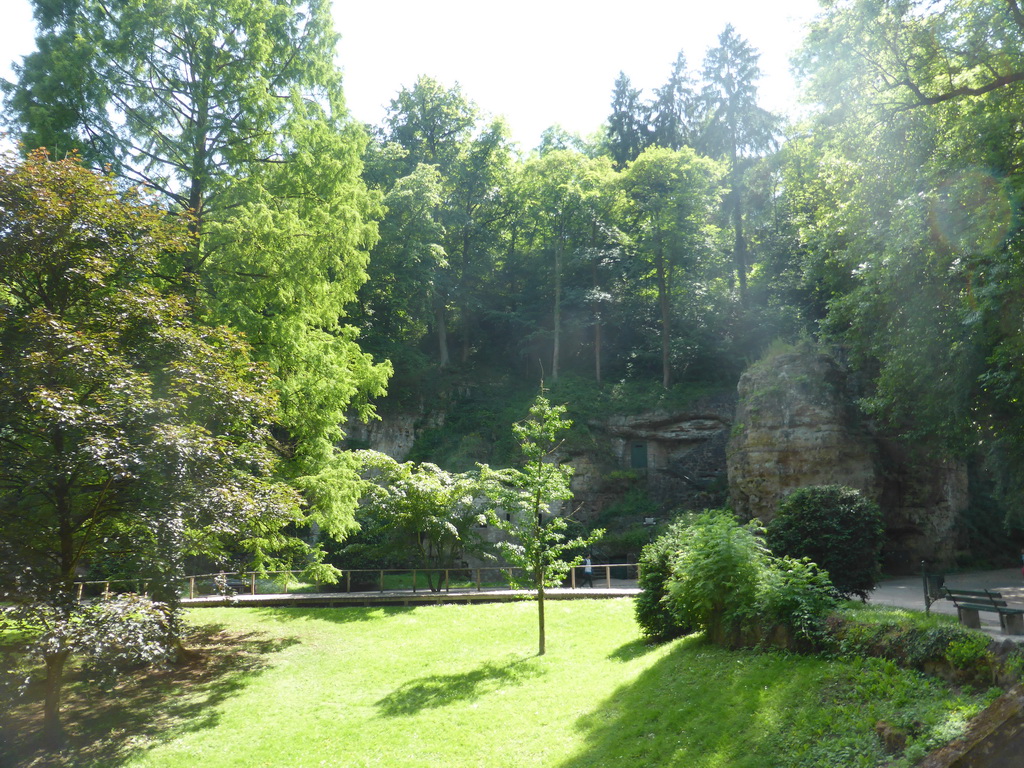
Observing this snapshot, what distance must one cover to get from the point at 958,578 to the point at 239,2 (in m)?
24.8

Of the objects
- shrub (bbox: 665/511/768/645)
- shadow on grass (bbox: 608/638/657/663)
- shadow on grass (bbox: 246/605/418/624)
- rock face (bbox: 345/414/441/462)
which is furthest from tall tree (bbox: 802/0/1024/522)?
rock face (bbox: 345/414/441/462)

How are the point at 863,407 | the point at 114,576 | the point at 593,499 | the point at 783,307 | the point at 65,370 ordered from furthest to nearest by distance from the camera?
the point at 783,307
the point at 593,499
the point at 863,407
the point at 114,576
the point at 65,370

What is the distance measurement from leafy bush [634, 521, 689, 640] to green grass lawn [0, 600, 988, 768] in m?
0.59

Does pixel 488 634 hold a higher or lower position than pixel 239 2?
lower

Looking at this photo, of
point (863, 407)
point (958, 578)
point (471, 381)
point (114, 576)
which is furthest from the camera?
point (471, 381)

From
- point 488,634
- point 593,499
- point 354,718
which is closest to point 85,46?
point 354,718

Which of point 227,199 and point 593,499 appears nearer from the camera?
point 227,199

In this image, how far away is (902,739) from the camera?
5.92m

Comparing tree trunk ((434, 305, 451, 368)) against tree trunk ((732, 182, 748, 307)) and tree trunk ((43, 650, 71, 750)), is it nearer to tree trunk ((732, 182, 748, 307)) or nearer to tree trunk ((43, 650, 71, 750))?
tree trunk ((732, 182, 748, 307))

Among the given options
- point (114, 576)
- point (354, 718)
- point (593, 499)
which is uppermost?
point (593, 499)

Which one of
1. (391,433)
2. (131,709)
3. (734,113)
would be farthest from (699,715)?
(734,113)

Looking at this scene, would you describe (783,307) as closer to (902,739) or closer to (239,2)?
(239,2)

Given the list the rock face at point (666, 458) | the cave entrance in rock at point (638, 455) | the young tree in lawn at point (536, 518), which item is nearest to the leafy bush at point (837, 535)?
the young tree in lawn at point (536, 518)

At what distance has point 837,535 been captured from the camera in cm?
1185
